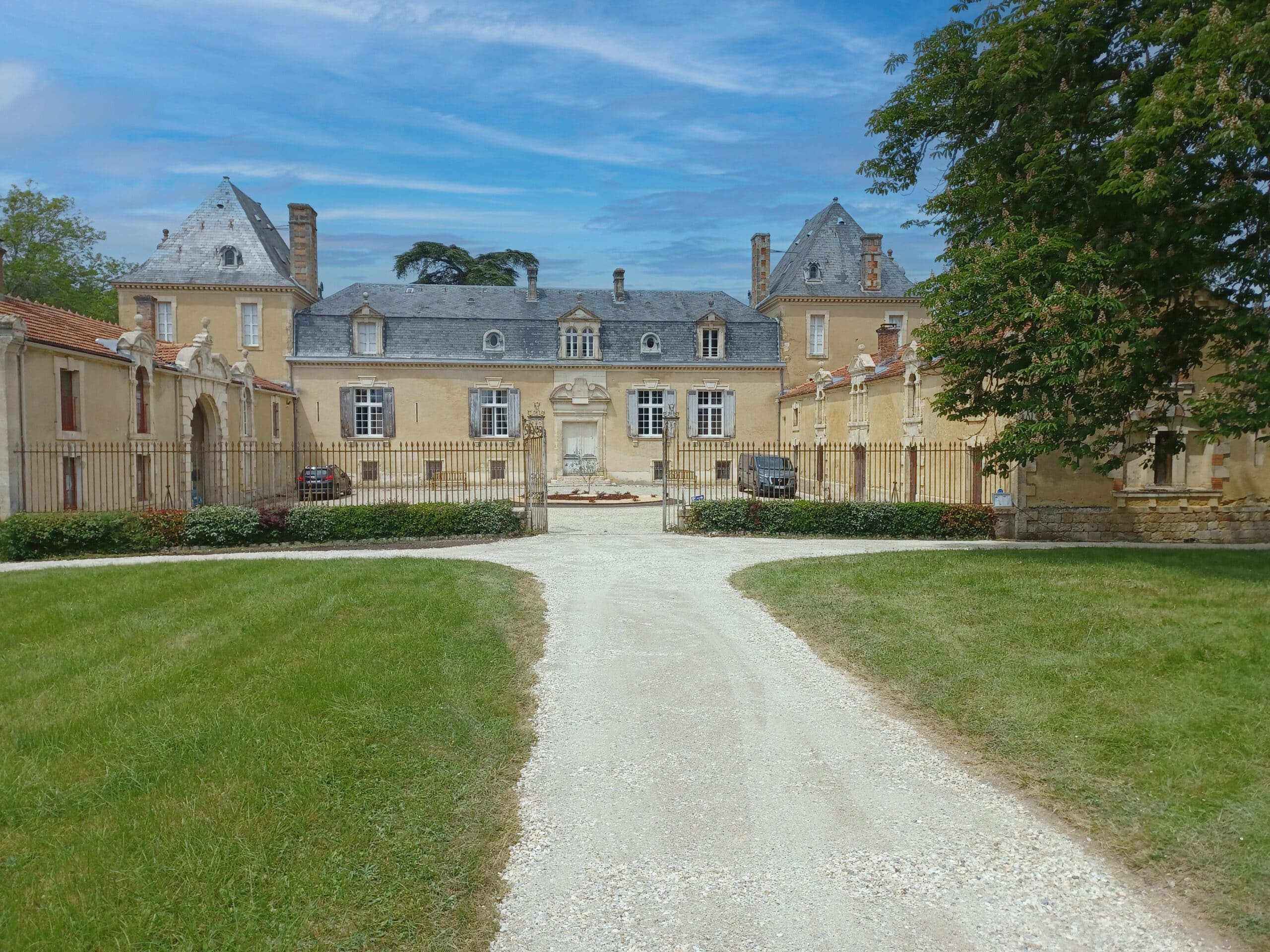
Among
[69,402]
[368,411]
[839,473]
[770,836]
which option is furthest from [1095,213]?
[368,411]

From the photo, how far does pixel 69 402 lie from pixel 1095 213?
18.0 meters

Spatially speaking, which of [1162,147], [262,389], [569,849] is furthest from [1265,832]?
[262,389]

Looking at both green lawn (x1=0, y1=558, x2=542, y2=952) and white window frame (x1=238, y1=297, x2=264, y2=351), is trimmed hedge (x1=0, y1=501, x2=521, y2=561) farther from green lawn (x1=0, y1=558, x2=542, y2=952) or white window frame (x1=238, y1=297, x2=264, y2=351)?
white window frame (x1=238, y1=297, x2=264, y2=351)

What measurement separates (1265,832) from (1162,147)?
944cm

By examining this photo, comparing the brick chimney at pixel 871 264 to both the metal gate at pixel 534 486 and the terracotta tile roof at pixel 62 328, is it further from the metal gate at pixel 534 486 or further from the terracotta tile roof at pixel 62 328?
the terracotta tile roof at pixel 62 328

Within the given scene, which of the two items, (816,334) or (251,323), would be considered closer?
(251,323)

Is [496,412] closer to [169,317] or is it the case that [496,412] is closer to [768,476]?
[768,476]

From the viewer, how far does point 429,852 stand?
4102mm

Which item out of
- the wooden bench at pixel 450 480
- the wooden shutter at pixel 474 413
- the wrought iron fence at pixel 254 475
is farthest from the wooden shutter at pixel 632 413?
the wooden bench at pixel 450 480

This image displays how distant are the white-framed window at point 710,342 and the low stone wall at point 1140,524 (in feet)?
60.8

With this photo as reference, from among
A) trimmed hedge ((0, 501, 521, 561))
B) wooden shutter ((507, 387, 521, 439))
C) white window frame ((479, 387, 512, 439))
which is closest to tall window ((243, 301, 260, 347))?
white window frame ((479, 387, 512, 439))

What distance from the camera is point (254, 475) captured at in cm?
2552

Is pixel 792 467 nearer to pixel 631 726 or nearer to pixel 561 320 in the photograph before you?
pixel 561 320

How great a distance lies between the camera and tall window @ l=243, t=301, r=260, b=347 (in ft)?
107
